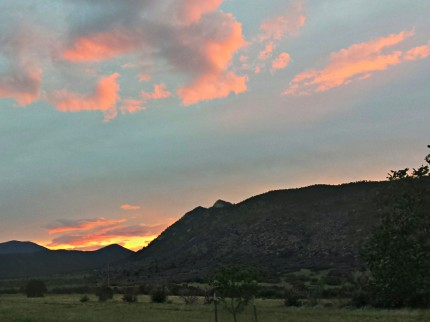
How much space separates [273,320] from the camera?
4066 centimetres

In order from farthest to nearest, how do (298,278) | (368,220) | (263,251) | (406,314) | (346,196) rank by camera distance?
(346,196) < (263,251) < (368,220) < (298,278) < (406,314)

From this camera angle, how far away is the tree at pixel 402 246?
51.3m

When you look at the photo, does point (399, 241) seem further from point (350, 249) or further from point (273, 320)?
point (350, 249)

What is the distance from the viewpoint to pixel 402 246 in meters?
52.9

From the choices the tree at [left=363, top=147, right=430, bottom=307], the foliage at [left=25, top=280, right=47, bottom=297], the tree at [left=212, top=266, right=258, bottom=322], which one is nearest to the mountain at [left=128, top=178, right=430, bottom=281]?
→ the foliage at [left=25, top=280, right=47, bottom=297]

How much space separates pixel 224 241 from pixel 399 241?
5364 inches

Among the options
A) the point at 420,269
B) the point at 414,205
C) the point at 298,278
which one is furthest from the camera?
the point at 298,278

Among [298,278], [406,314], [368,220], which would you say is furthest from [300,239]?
[406,314]

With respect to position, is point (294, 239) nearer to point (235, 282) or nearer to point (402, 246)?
point (402, 246)

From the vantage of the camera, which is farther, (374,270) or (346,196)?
(346,196)

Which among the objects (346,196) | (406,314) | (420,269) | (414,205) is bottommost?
(406,314)

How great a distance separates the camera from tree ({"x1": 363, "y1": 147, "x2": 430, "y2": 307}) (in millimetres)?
51344

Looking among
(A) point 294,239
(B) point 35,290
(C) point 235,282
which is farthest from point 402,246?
(A) point 294,239

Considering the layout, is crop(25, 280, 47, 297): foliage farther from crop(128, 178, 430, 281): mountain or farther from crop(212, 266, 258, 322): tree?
crop(212, 266, 258, 322): tree
